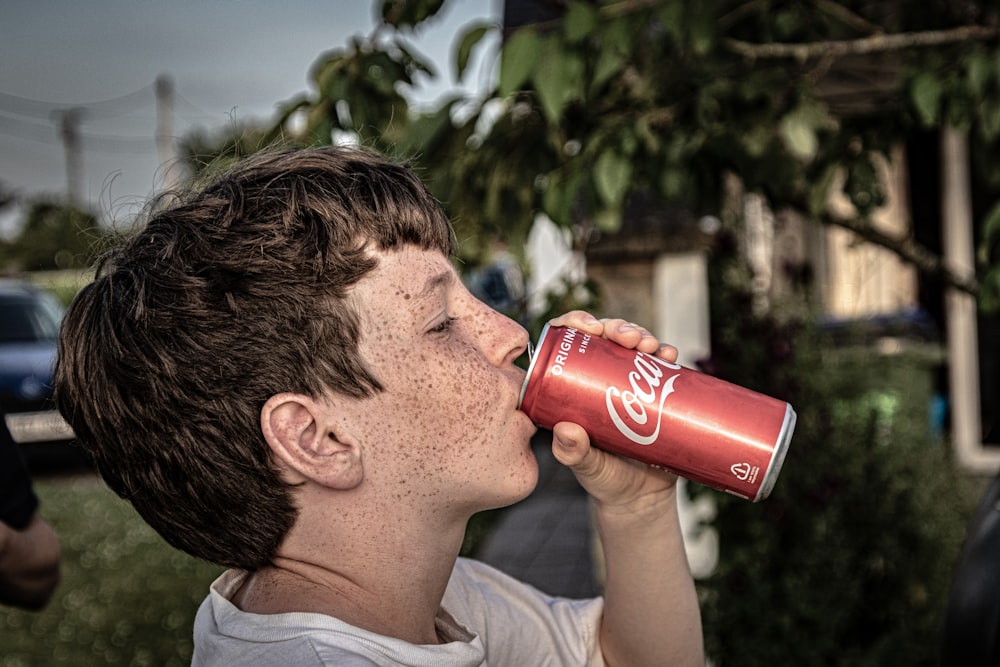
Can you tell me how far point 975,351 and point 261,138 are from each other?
14.2 ft

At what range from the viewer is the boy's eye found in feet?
3.77

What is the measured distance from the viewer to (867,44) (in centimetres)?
202

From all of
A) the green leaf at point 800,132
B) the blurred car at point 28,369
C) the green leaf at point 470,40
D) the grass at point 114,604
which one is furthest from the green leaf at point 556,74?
the blurred car at point 28,369

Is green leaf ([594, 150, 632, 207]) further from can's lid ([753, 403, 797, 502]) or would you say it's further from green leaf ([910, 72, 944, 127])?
can's lid ([753, 403, 797, 502])

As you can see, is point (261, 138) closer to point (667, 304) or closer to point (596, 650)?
point (596, 650)

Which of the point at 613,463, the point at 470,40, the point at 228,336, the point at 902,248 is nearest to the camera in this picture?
the point at 228,336

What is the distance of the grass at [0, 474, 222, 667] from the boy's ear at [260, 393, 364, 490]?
3.36 meters

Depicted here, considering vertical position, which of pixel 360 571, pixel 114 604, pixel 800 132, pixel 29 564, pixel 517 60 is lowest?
pixel 114 604

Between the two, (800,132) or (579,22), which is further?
(800,132)

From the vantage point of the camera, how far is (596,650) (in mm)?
1400

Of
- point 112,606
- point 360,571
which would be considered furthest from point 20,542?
point 112,606

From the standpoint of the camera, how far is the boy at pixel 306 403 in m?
1.08

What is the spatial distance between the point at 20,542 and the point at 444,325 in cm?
97

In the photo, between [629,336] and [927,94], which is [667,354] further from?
[927,94]
